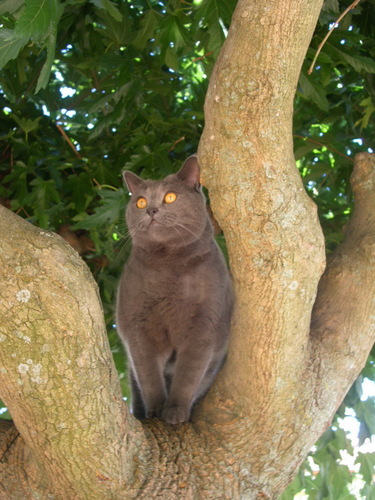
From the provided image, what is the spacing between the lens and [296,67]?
1.78 m

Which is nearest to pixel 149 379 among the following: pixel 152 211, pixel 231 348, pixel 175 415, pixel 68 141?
pixel 175 415

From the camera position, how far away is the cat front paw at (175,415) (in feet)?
7.53

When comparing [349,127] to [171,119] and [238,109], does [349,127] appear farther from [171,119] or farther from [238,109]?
[238,109]

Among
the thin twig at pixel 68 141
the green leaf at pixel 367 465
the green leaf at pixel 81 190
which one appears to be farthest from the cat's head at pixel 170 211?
the green leaf at pixel 367 465

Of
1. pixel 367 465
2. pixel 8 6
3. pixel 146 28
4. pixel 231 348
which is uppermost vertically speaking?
pixel 146 28

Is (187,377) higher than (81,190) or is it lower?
lower

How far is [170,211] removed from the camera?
2713 mm

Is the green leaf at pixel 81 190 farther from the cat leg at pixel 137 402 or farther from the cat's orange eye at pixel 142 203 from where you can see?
the cat leg at pixel 137 402

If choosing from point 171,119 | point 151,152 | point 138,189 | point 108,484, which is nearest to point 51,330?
point 108,484

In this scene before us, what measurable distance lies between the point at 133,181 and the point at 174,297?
0.67 metres

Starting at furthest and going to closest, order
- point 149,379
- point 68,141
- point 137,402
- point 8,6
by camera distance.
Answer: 1. point 68,141
2. point 137,402
3. point 149,379
4. point 8,6

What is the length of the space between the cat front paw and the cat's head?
75 centimetres

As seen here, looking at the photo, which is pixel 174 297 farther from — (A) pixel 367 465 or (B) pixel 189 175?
(A) pixel 367 465

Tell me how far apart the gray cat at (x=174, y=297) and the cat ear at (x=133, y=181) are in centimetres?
8
